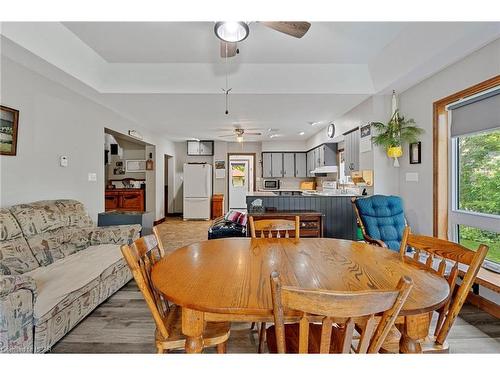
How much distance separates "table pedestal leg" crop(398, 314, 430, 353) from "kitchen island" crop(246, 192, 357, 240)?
2.82m

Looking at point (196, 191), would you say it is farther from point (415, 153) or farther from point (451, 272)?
point (451, 272)

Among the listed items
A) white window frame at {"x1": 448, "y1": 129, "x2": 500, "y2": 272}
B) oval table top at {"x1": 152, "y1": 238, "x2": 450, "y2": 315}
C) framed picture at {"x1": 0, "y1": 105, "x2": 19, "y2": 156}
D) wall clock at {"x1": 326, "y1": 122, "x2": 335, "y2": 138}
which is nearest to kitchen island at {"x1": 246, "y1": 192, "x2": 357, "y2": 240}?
white window frame at {"x1": 448, "y1": 129, "x2": 500, "y2": 272}

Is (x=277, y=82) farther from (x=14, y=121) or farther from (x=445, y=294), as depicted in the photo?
(x=445, y=294)

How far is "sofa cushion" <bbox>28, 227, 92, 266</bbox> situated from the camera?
8.32ft

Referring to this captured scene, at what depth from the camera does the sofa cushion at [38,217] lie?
251cm

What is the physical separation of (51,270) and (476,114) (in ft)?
13.6

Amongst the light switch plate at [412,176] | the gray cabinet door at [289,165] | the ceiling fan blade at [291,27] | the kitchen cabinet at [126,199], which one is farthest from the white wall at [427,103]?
the kitchen cabinet at [126,199]

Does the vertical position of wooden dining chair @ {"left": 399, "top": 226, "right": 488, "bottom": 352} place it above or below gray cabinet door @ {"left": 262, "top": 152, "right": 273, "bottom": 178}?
below

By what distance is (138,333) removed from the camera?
2.10 m

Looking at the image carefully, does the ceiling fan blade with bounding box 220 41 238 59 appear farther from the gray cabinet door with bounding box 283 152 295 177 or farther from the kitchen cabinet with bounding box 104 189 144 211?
the gray cabinet door with bounding box 283 152 295 177

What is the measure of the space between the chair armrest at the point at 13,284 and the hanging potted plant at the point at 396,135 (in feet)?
12.8

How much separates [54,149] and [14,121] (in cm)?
64

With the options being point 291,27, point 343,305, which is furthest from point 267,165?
point 343,305
